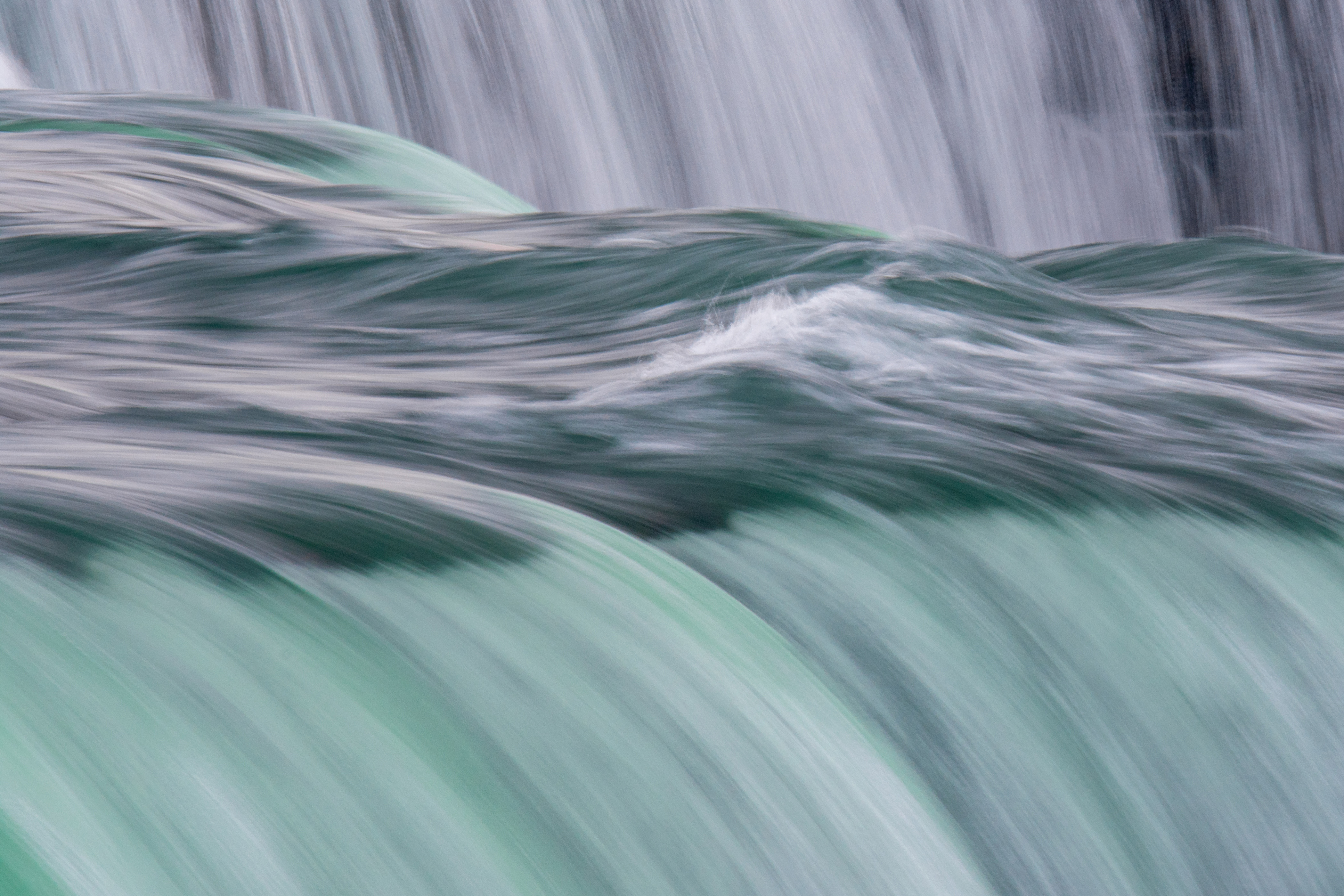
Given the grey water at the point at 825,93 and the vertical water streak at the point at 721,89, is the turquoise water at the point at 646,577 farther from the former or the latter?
the vertical water streak at the point at 721,89

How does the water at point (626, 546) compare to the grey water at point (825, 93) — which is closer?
the water at point (626, 546)

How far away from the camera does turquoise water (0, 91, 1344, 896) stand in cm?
118

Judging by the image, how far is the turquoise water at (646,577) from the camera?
46.3 inches

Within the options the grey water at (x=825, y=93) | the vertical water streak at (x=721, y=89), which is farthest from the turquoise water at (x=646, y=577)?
the vertical water streak at (x=721, y=89)

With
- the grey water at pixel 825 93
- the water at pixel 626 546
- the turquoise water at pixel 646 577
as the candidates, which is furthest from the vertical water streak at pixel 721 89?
the turquoise water at pixel 646 577

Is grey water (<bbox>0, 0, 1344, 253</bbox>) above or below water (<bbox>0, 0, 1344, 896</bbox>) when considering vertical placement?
above

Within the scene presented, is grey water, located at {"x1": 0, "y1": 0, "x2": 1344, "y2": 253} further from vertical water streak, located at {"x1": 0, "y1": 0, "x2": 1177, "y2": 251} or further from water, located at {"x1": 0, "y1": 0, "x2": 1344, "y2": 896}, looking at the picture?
water, located at {"x1": 0, "y1": 0, "x2": 1344, "y2": 896}

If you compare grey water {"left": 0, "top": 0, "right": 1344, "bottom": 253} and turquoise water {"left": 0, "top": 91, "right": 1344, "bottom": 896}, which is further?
grey water {"left": 0, "top": 0, "right": 1344, "bottom": 253}

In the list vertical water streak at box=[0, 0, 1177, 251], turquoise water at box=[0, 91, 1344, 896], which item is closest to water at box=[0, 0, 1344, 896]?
turquoise water at box=[0, 91, 1344, 896]

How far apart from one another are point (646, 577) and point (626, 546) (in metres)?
0.07

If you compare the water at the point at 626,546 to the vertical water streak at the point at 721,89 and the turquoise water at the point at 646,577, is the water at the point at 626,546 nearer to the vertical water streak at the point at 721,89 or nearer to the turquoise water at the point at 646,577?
the turquoise water at the point at 646,577

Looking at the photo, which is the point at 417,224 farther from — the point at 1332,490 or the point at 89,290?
the point at 1332,490

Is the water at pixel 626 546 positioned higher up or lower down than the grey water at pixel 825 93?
lower down

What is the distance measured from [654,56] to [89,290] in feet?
13.5
